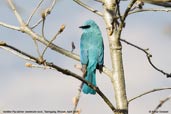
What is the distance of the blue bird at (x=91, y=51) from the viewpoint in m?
7.16

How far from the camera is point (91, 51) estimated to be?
8.01 metres

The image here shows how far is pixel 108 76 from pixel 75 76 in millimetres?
1008

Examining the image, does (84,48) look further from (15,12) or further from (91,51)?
(15,12)

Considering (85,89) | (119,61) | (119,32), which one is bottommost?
(85,89)

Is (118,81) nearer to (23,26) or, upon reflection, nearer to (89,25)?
(23,26)

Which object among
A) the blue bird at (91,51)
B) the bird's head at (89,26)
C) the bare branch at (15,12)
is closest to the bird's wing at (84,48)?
the blue bird at (91,51)

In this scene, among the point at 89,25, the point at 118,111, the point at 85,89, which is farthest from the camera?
the point at 89,25

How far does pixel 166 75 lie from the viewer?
4609mm

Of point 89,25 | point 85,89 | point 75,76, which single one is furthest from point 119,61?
point 89,25

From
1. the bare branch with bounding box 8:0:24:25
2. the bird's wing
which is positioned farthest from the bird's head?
the bare branch with bounding box 8:0:24:25

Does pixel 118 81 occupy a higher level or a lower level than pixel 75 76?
lower

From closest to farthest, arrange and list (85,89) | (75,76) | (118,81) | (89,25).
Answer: (75,76) → (118,81) → (85,89) → (89,25)

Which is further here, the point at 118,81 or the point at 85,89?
the point at 85,89

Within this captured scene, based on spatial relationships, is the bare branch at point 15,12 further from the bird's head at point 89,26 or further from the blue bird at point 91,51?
the bird's head at point 89,26
